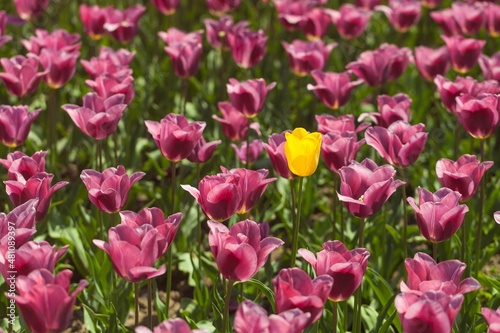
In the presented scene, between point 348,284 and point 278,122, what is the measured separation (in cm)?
249

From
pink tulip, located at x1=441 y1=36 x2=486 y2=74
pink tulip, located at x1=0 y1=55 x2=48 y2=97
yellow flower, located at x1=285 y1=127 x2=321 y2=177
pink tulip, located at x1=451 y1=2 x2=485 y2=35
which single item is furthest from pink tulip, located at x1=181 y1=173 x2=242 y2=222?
pink tulip, located at x1=451 y1=2 x2=485 y2=35

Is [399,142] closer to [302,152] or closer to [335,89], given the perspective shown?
[302,152]

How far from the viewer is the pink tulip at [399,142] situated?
3.16 metres

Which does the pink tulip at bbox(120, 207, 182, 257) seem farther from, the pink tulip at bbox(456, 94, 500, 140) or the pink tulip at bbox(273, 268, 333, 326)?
the pink tulip at bbox(456, 94, 500, 140)

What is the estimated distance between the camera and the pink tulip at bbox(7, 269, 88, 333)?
211 cm

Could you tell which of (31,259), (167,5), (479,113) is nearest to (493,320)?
(31,259)

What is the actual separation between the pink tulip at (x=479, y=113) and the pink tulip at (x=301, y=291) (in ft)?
4.54

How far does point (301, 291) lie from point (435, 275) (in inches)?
15.7

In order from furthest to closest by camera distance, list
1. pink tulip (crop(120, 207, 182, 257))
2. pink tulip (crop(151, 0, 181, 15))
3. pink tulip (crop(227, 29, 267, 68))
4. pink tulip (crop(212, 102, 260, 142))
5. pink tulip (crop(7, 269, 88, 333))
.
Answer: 1. pink tulip (crop(151, 0, 181, 15))
2. pink tulip (crop(227, 29, 267, 68))
3. pink tulip (crop(212, 102, 260, 142))
4. pink tulip (crop(120, 207, 182, 257))
5. pink tulip (crop(7, 269, 88, 333))

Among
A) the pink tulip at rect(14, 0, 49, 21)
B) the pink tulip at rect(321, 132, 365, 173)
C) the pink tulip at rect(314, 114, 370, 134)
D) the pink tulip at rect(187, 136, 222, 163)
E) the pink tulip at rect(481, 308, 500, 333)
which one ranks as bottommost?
the pink tulip at rect(14, 0, 49, 21)

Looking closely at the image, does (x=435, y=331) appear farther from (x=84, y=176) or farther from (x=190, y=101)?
(x=190, y=101)

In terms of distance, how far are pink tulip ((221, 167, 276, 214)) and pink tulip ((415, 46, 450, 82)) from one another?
178cm

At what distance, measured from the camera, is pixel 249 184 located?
285 cm

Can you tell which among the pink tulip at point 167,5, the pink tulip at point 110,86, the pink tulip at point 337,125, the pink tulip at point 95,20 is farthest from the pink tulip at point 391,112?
the pink tulip at point 167,5
